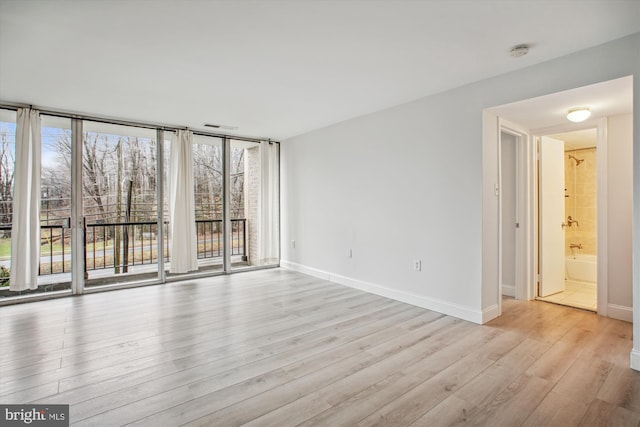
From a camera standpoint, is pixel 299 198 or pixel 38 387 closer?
pixel 38 387

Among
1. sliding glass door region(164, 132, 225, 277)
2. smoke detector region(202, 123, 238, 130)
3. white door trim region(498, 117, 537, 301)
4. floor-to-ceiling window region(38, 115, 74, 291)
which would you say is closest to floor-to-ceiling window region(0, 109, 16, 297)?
floor-to-ceiling window region(38, 115, 74, 291)

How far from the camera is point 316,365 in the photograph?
2.36 meters

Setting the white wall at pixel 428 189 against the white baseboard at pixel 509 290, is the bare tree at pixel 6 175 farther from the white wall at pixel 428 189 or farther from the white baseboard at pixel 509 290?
the white baseboard at pixel 509 290

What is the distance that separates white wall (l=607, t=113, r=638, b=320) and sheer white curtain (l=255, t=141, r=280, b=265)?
468cm

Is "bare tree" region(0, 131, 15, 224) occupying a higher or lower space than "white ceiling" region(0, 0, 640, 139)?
lower

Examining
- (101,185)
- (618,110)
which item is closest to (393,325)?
(618,110)

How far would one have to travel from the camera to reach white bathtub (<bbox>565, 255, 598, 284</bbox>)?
4660 millimetres

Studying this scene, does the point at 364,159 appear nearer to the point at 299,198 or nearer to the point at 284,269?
the point at 299,198

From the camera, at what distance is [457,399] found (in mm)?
1938

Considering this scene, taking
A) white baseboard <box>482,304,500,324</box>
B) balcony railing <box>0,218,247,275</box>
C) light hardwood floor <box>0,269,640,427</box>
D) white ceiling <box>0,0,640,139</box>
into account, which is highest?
white ceiling <box>0,0,640,139</box>

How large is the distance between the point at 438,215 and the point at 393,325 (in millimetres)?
1276

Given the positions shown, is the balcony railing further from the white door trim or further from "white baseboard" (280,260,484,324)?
the white door trim

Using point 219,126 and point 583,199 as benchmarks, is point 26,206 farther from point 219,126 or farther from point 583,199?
point 583,199

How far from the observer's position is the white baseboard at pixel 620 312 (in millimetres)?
3189
